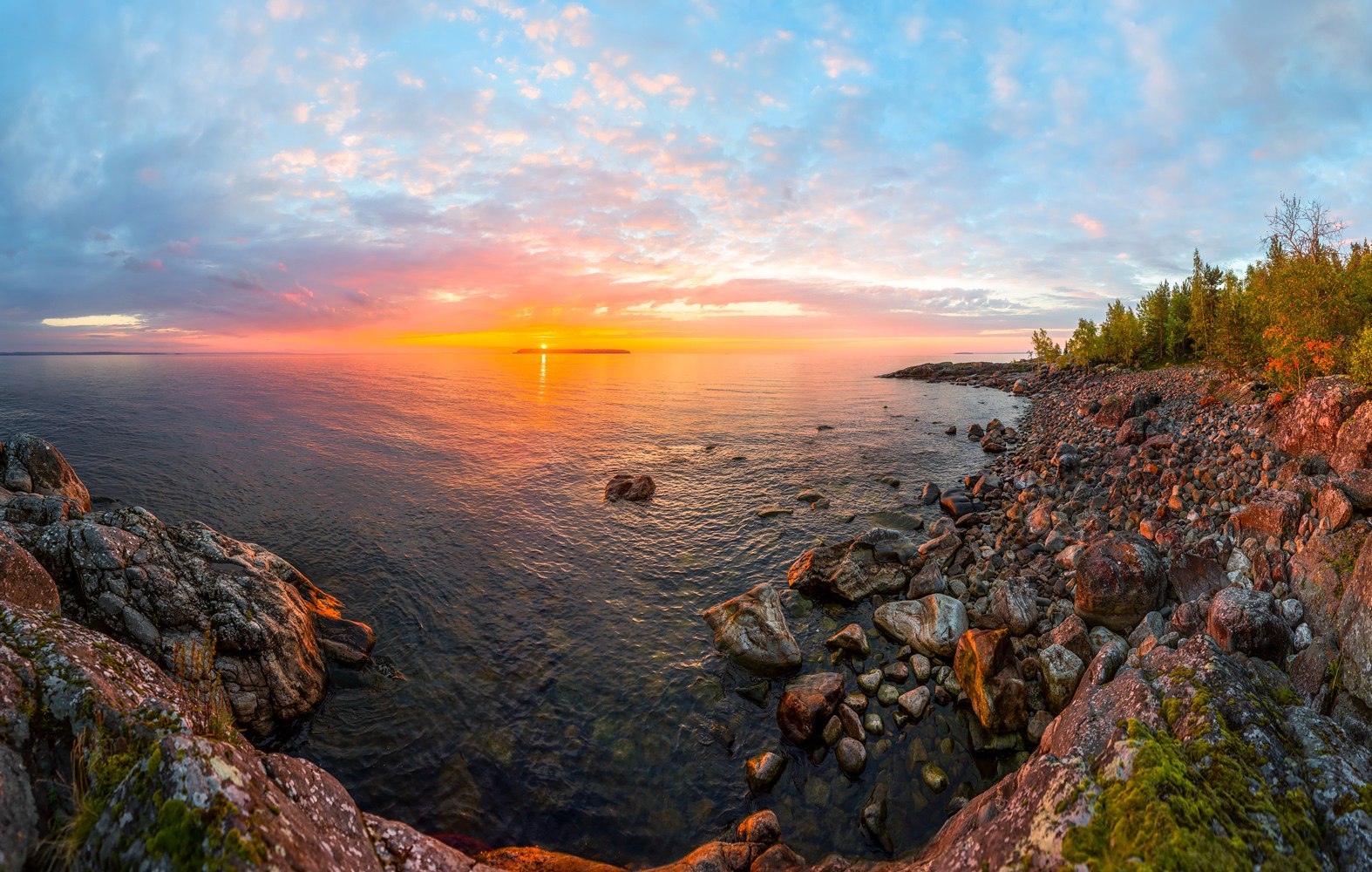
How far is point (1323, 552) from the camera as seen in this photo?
11938mm

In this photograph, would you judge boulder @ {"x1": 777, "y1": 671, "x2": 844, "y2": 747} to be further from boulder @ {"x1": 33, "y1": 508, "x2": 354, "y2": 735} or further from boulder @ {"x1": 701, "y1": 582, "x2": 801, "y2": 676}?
boulder @ {"x1": 33, "y1": 508, "x2": 354, "y2": 735}

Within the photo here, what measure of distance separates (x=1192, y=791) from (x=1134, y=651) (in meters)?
7.25

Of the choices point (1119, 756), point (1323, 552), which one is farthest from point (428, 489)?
point (1323, 552)

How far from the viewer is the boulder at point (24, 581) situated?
959 cm

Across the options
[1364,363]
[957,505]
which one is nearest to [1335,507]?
[1364,363]

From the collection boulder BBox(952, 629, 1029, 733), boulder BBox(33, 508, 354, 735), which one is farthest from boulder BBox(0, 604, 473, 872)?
boulder BBox(952, 629, 1029, 733)

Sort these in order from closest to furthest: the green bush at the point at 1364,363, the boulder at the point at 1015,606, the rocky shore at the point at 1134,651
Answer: the rocky shore at the point at 1134,651 < the boulder at the point at 1015,606 < the green bush at the point at 1364,363

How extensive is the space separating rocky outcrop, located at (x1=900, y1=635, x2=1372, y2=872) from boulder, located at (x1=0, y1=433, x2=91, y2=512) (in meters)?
32.2

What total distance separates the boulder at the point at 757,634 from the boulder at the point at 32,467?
26.4 meters

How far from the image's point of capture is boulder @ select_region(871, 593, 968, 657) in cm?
1636

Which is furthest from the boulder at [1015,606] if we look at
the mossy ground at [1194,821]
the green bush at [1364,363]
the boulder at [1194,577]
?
the green bush at [1364,363]

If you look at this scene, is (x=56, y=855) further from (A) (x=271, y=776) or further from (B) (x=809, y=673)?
(B) (x=809, y=673)

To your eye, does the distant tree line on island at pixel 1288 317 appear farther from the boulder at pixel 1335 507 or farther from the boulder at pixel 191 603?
the boulder at pixel 191 603

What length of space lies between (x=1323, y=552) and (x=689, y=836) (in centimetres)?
1658
